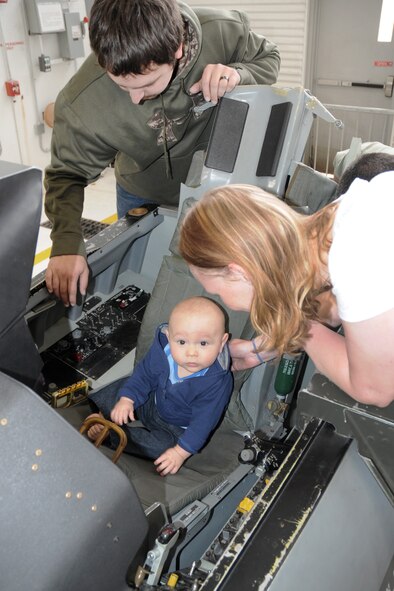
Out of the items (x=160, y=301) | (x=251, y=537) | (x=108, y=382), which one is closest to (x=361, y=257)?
(x=251, y=537)

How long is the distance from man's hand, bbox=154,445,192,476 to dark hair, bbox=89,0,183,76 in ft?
3.96

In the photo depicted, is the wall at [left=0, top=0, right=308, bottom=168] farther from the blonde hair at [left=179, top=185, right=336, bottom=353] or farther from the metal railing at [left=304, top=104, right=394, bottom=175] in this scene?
the blonde hair at [left=179, top=185, right=336, bottom=353]

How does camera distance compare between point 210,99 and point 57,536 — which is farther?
point 210,99

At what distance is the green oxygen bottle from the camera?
6.29 ft

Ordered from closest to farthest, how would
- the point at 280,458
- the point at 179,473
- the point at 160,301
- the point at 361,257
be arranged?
the point at 361,257 < the point at 280,458 < the point at 179,473 < the point at 160,301

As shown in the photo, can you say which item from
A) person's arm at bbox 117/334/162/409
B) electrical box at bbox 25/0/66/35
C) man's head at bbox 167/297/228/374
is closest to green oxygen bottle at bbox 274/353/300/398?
man's head at bbox 167/297/228/374

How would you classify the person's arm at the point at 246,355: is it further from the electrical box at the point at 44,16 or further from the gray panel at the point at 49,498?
the electrical box at the point at 44,16

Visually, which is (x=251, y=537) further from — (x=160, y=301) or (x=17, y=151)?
(x=17, y=151)

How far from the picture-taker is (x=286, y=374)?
6.35 feet

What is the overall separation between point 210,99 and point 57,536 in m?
1.66

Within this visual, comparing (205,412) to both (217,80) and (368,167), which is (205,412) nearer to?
(368,167)

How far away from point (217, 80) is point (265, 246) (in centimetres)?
98

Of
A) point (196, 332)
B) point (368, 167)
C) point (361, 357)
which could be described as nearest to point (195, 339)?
point (196, 332)

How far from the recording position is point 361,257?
1.00 meters
